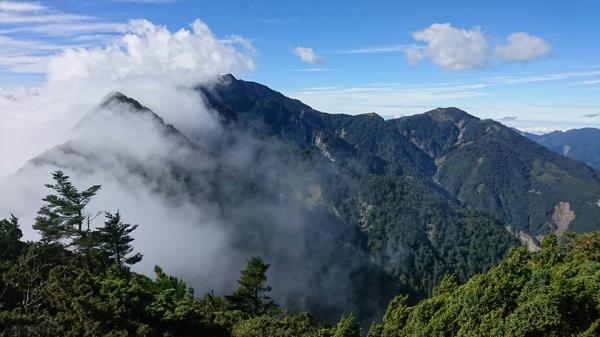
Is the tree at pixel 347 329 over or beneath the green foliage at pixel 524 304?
beneath

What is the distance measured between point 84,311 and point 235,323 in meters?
14.2

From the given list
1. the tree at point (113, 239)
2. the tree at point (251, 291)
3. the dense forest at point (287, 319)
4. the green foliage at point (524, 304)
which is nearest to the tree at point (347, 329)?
the dense forest at point (287, 319)

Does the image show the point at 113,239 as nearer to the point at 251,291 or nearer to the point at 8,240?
the point at 8,240

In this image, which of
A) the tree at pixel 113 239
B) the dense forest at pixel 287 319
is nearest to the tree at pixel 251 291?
the tree at pixel 113 239

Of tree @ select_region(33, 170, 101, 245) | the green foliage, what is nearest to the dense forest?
the green foliage

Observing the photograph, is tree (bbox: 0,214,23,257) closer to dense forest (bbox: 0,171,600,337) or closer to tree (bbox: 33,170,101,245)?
dense forest (bbox: 0,171,600,337)

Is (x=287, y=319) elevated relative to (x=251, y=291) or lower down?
elevated

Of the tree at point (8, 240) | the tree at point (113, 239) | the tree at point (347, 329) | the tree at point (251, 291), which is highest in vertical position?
the tree at point (8, 240)

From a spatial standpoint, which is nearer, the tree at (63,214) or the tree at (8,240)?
the tree at (8,240)

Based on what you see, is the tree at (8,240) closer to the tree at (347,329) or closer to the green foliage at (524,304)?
the tree at (347,329)

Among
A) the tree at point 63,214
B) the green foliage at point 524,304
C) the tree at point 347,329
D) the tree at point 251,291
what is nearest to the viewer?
the green foliage at point 524,304

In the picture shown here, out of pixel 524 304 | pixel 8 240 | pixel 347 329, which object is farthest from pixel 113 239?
pixel 524 304

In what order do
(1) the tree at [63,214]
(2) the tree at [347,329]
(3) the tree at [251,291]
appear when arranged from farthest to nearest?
(3) the tree at [251,291]
(1) the tree at [63,214]
(2) the tree at [347,329]

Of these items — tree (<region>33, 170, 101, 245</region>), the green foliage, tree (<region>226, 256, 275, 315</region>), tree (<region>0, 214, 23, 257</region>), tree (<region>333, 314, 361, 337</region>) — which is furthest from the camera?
tree (<region>226, 256, 275, 315</region>)
